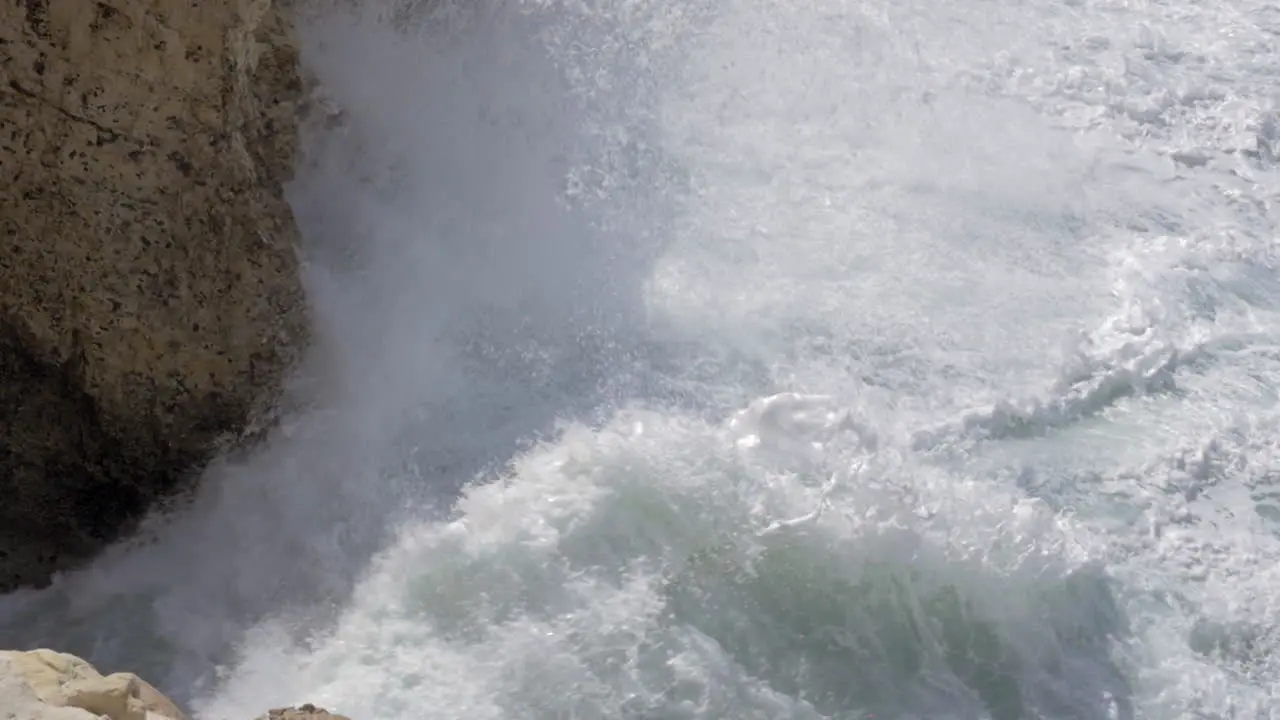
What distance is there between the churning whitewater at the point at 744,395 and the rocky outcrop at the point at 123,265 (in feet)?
0.62

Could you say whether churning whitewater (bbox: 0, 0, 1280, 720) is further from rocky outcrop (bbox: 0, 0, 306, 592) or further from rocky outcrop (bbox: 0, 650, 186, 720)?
rocky outcrop (bbox: 0, 650, 186, 720)

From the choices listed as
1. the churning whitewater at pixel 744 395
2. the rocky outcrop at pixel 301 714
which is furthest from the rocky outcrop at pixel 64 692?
the churning whitewater at pixel 744 395

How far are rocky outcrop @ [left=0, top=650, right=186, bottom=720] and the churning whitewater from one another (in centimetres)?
72

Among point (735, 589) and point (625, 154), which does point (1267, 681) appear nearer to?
point (735, 589)

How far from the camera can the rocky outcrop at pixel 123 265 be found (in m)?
3.74

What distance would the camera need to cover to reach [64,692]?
108 inches

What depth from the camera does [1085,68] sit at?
19.7 feet

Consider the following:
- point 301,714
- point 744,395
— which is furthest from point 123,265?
point 744,395

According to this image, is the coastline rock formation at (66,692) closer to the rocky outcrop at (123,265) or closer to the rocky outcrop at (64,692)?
the rocky outcrop at (64,692)

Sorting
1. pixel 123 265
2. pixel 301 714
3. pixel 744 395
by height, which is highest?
pixel 123 265

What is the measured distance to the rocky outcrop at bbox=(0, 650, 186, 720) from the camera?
2639 mm

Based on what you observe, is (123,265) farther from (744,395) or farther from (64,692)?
(744,395)

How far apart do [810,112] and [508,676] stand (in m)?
2.89

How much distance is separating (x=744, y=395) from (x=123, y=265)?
74.3 inches
